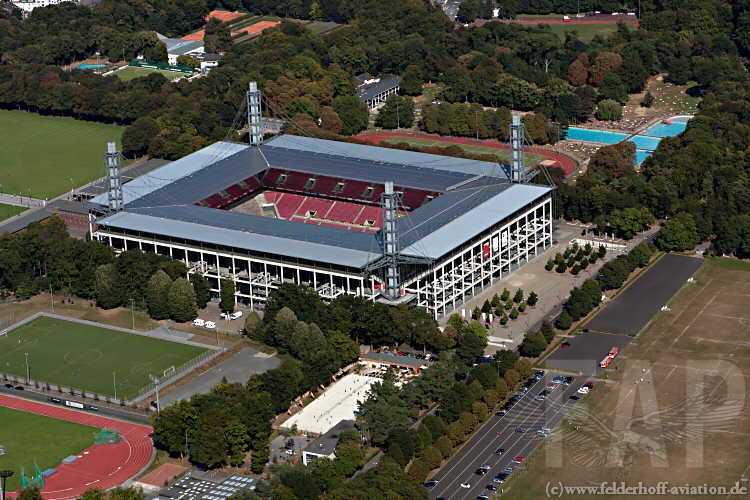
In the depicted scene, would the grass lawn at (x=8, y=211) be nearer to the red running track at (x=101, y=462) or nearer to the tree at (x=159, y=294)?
the tree at (x=159, y=294)

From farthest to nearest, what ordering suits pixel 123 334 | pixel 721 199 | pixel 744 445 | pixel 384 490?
1. pixel 721 199
2. pixel 123 334
3. pixel 744 445
4. pixel 384 490

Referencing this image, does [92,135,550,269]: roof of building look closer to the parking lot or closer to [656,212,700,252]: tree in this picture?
[656,212,700,252]: tree

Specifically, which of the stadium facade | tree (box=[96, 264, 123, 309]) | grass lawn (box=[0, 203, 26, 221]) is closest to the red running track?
tree (box=[96, 264, 123, 309])

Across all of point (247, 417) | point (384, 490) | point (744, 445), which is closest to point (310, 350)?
point (247, 417)

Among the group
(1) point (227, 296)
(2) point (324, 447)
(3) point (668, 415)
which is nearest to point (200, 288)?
(1) point (227, 296)

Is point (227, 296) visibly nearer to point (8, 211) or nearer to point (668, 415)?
point (8, 211)

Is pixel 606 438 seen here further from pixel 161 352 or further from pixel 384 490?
pixel 161 352
